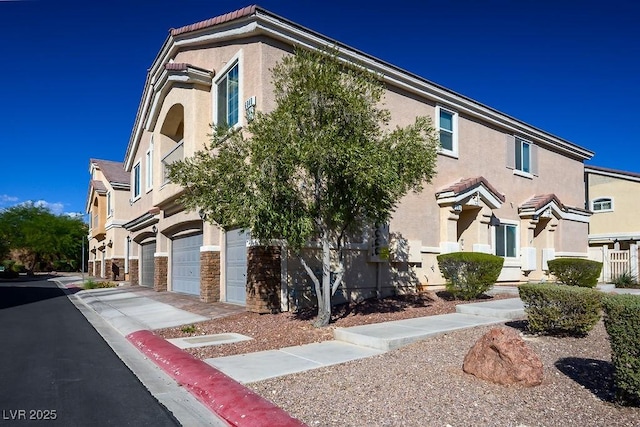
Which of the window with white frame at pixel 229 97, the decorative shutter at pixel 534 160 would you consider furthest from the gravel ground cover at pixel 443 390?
the decorative shutter at pixel 534 160

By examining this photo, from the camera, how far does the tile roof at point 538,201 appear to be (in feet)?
65.6

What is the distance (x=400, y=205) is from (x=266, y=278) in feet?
18.1

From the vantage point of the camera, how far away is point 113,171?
37750 millimetres

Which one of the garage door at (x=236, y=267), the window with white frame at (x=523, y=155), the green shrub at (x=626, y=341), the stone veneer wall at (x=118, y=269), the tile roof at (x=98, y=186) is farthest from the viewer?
the tile roof at (x=98, y=186)

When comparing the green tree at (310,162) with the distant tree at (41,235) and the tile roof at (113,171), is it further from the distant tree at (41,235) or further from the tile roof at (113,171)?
the distant tree at (41,235)

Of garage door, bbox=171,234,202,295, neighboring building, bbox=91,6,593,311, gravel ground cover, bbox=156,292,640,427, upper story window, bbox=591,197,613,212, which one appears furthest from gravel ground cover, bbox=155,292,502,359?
upper story window, bbox=591,197,613,212

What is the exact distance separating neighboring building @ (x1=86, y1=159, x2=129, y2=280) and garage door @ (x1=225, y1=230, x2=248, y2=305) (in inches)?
802

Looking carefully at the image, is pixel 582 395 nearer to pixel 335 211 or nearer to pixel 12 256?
pixel 335 211

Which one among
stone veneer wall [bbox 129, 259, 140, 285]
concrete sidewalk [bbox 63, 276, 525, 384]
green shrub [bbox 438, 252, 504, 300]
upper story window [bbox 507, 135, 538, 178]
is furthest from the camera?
stone veneer wall [bbox 129, 259, 140, 285]

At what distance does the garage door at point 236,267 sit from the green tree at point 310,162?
3636mm

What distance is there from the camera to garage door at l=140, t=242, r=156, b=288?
82.9 feet

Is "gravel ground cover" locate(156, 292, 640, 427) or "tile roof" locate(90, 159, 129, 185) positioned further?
"tile roof" locate(90, 159, 129, 185)

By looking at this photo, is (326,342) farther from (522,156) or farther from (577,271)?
(522,156)

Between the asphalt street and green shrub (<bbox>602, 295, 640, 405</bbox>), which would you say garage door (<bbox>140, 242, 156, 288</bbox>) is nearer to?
the asphalt street
